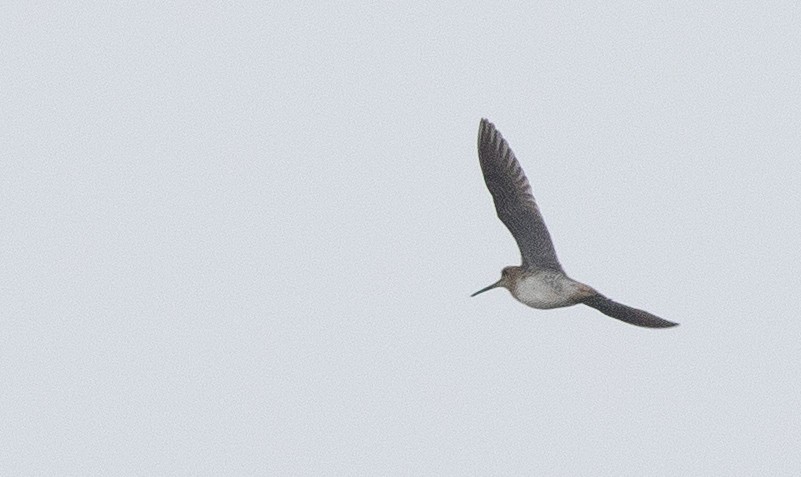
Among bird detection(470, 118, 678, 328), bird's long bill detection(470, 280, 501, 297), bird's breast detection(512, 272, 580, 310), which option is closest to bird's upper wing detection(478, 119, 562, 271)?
bird detection(470, 118, 678, 328)

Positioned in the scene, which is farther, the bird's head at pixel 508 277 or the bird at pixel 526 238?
the bird's head at pixel 508 277

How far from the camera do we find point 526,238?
555 inches

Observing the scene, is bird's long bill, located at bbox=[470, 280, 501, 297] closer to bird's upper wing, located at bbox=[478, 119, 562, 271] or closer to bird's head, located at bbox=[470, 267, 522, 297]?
bird's head, located at bbox=[470, 267, 522, 297]

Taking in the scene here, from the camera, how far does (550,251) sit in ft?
45.8

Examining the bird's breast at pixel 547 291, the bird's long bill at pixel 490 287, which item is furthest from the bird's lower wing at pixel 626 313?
the bird's long bill at pixel 490 287

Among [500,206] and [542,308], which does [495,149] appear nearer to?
[500,206]

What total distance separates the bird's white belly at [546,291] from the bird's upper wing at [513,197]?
192 mm

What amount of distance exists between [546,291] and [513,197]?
45.7 inches

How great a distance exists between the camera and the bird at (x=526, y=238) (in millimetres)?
13867

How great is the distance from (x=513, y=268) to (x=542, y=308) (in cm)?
63

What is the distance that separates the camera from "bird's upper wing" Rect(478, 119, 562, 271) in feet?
46.1

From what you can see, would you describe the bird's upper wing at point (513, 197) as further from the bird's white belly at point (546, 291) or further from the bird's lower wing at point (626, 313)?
the bird's lower wing at point (626, 313)

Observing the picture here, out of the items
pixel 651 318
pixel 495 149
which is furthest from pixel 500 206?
pixel 651 318

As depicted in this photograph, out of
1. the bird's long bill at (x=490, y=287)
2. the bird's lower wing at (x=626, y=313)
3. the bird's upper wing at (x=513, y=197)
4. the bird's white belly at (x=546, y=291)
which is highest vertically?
the bird's upper wing at (x=513, y=197)
